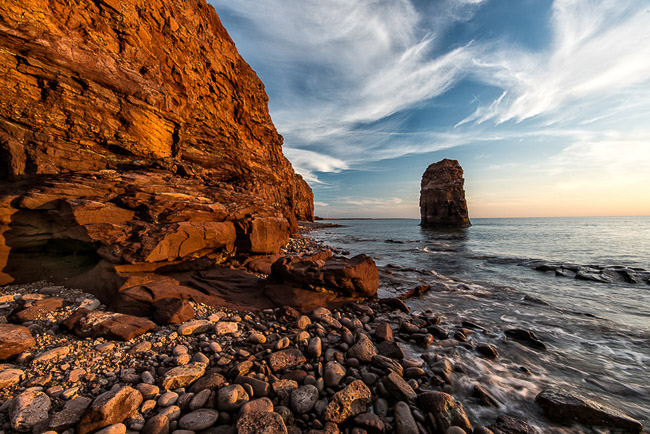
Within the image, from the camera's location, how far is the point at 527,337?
19.3 ft

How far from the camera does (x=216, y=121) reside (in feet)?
60.8

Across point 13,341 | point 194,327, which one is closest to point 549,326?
point 194,327

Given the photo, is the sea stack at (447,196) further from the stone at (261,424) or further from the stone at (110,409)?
the stone at (110,409)

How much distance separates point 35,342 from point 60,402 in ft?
6.28

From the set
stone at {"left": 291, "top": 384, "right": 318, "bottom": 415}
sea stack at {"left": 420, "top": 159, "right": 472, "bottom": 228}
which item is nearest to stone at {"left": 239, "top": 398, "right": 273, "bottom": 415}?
stone at {"left": 291, "top": 384, "right": 318, "bottom": 415}

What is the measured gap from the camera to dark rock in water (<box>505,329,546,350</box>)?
→ 5.68m

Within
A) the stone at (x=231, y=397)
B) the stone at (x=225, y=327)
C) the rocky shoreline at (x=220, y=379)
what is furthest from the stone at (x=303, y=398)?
the stone at (x=225, y=327)

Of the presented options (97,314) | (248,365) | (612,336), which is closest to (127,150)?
(97,314)

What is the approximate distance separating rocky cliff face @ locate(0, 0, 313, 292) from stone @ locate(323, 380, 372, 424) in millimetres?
6090

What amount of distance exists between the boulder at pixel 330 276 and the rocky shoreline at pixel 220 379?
1985 mm

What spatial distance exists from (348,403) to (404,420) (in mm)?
777

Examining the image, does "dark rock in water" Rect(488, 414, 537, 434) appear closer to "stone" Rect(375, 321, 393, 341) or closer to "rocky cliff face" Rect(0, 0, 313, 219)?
"stone" Rect(375, 321, 393, 341)

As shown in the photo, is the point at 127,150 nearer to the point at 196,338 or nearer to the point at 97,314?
the point at 97,314

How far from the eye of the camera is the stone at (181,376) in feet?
11.1
